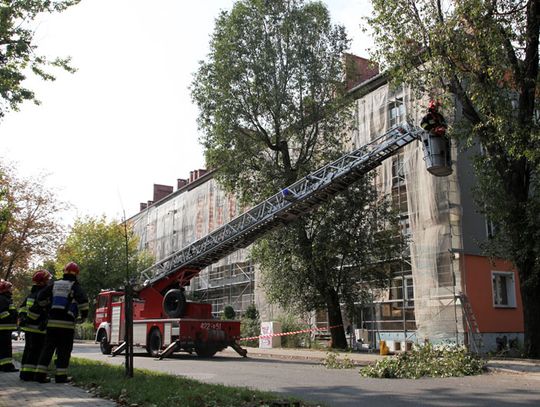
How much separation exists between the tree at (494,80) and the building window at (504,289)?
23.4 feet

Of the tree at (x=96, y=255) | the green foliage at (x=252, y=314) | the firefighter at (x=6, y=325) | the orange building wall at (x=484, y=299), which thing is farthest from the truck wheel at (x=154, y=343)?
the tree at (x=96, y=255)

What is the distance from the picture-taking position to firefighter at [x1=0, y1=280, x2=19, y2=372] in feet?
35.3

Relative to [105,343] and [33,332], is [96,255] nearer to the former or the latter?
[105,343]

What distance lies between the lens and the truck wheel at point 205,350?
16.9 metres

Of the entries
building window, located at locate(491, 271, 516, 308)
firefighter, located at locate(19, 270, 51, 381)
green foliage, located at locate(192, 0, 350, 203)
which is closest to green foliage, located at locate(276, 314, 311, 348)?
green foliage, located at locate(192, 0, 350, 203)

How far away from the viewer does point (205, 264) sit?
59.3 feet

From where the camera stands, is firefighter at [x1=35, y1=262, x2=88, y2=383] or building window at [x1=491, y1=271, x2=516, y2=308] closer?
firefighter at [x1=35, y1=262, x2=88, y2=383]

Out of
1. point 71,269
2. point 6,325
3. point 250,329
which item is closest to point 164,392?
point 71,269

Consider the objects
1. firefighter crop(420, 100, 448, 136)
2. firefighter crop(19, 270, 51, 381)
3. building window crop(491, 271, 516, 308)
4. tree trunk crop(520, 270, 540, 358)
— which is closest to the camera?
firefighter crop(19, 270, 51, 381)

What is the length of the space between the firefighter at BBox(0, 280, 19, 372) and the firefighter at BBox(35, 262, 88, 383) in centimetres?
221

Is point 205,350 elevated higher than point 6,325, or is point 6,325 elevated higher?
point 6,325

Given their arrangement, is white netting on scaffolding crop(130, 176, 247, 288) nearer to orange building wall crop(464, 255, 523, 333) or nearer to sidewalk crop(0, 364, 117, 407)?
orange building wall crop(464, 255, 523, 333)

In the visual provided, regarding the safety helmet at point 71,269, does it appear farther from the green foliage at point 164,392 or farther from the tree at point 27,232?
the tree at point 27,232

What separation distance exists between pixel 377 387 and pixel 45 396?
5353 mm
